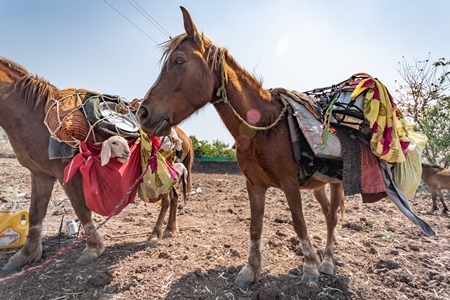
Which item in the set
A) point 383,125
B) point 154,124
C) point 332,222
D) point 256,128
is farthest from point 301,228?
point 154,124

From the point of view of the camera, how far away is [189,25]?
2.19 m

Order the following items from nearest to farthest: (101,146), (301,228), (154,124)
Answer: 1. (154,124)
2. (301,228)
3. (101,146)

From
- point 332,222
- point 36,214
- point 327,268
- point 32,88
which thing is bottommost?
point 327,268

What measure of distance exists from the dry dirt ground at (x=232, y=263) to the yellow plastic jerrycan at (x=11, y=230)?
0.39 ft

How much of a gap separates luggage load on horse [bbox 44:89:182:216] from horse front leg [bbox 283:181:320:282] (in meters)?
1.52

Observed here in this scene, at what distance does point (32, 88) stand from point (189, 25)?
2283 millimetres

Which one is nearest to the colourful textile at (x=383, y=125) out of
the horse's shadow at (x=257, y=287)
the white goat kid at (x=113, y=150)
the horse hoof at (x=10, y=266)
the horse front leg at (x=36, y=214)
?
the horse's shadow at (x=257, y=287)

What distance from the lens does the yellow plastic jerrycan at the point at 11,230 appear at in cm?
359

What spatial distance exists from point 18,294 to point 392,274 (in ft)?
12.4

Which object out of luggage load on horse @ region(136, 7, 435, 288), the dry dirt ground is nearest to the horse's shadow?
the dry dirt ground

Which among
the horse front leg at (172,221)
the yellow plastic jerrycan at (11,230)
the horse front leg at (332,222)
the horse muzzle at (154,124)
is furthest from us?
the horse front leg at (172,221)

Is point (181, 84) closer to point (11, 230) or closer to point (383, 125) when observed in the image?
point (383, 125)

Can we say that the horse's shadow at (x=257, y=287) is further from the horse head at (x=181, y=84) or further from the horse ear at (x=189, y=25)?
the horse ear at (x=189, y=25)

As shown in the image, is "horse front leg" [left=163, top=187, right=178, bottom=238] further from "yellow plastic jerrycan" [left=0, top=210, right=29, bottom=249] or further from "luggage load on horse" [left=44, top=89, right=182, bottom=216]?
"yellow plastic jerrycan" [left=0, top=210, right=29, bottom=249]
